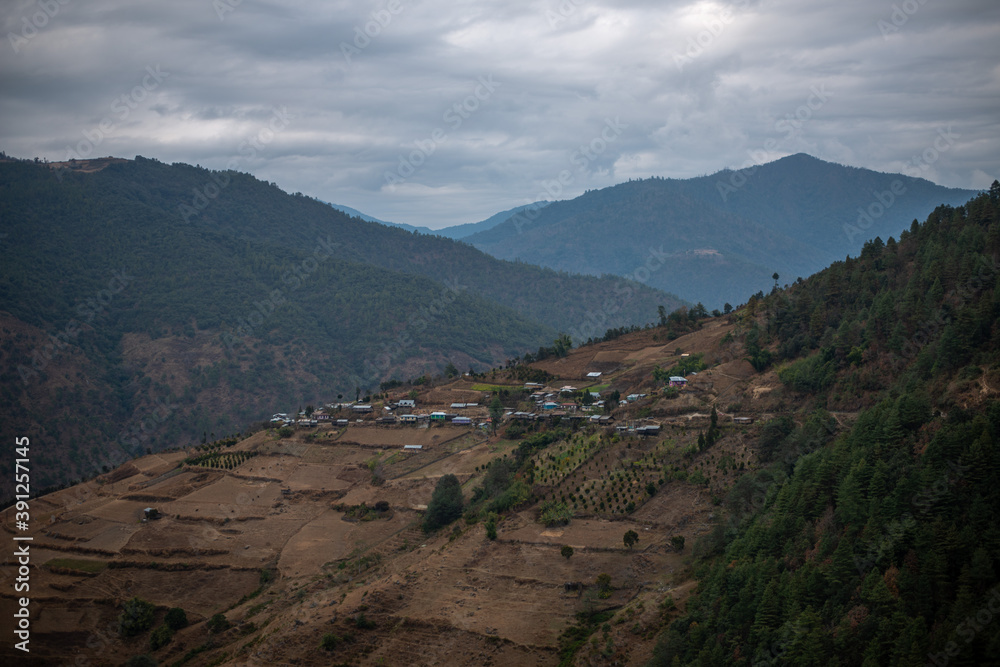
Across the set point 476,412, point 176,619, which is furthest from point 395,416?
point 176,619

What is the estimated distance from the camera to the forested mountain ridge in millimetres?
118938

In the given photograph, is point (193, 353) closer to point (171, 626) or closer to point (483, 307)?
point (483, 307)

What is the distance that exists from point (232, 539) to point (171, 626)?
35.4ft

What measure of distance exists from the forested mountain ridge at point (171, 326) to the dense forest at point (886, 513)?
3770 inches

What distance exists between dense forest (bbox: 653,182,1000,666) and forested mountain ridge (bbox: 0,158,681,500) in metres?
95.8

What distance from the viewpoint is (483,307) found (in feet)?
603

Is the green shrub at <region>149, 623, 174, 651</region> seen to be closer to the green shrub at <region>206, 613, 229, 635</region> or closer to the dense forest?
the green shrub at <region>206, 613, 229, 635</region>

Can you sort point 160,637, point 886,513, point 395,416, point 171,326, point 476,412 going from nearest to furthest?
point 886,513, point 160,637, point 476,412, point 395,416, point 171,326

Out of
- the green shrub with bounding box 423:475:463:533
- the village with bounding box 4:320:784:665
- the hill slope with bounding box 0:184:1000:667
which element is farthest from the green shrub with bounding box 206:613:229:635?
the green shrub with bounding box 423:475:463:533

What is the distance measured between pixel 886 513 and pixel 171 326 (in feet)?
478

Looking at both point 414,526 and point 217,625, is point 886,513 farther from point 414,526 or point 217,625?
point 217,625

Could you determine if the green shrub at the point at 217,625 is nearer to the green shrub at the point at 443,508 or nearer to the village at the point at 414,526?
the village at the point at 414,526

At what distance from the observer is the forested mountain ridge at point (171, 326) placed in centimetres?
11894

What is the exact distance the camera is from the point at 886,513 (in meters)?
27.6
